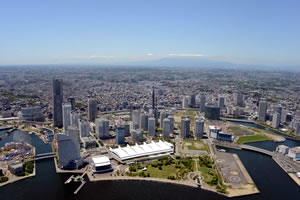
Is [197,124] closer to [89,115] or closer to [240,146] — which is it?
[240,146]

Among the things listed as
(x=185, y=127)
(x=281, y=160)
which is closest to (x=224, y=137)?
(x=185, y=127)

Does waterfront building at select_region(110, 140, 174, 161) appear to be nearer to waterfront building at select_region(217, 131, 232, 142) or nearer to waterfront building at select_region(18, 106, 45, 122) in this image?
waterfront building at select_region(217, 131, 232, 142)

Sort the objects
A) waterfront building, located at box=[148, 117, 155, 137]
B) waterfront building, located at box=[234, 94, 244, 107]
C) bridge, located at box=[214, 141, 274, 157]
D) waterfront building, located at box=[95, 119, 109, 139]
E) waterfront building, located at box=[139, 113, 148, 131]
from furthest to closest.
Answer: waterfront building, located at box=[234, 94, 244, 107] → waterfront building, located at box=[139, 113, 148, 131] → waterfront building, located at box=[148, 117, 155, 137] → waterfront building, located at box=[95, 119, 109, 139] → bridge, located at box=[214, 141, 274, 157]

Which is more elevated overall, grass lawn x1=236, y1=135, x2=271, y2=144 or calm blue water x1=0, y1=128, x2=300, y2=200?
grass lawn x1=236, y1=135, x2=271, y2=144

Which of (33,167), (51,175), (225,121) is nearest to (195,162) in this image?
(51,175)

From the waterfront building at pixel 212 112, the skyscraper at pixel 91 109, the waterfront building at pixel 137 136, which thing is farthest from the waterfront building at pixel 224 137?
the skyscraper at pixel 91 109

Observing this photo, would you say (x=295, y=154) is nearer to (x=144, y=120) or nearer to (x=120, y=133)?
(x=144, y=120)

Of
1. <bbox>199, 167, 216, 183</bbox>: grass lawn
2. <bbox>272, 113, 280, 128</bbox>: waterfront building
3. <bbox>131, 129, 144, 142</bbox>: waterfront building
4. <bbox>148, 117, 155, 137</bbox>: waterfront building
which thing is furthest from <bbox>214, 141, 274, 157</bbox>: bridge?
<bbox>272, 113, 280, 128</bbox>: waterfront building
